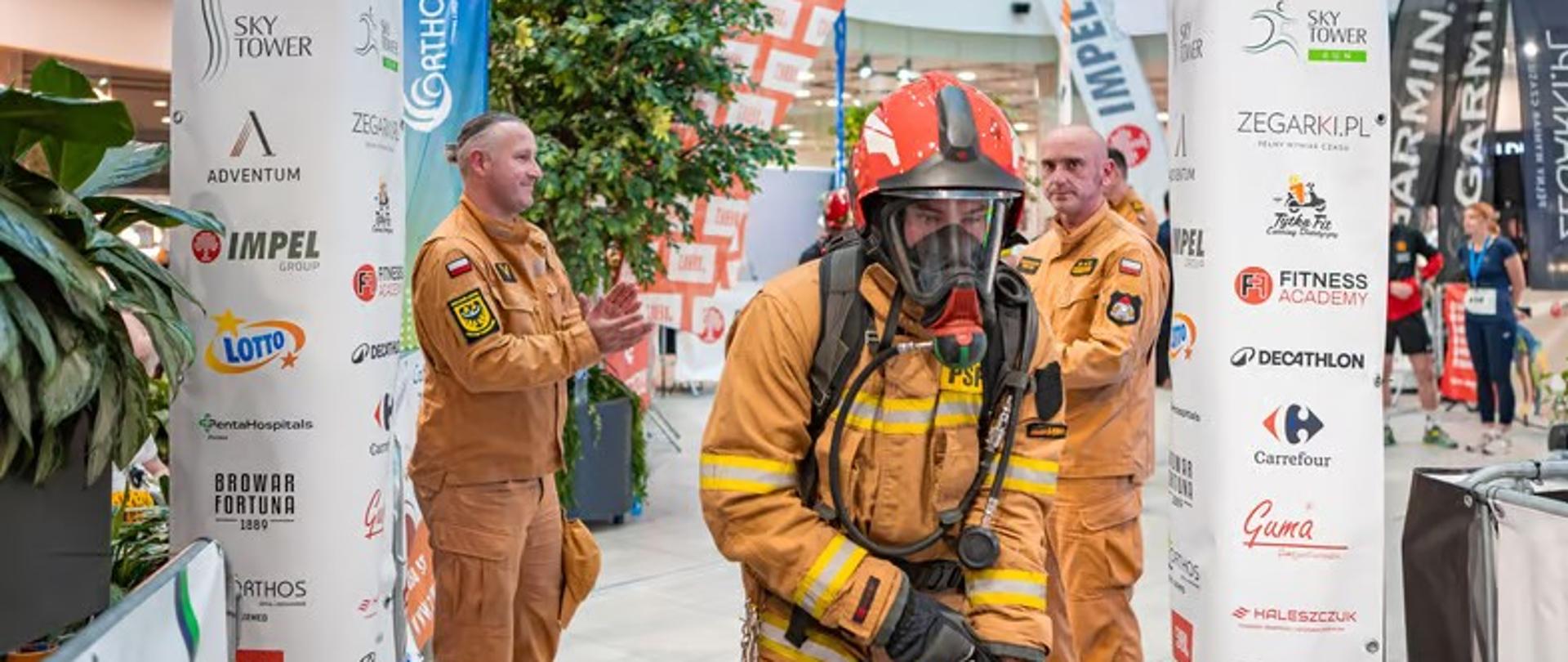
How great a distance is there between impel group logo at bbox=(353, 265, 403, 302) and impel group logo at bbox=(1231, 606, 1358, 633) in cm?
228

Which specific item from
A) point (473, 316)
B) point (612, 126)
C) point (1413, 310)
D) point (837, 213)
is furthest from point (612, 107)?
point (1413, 310)

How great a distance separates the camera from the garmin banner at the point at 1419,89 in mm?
6891

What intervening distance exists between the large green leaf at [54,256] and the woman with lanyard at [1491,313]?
9875 millimetres

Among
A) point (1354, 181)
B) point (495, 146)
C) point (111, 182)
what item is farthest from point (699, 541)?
point (111, 182)

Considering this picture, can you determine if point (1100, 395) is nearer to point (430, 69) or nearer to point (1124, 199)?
point (1124, 199)

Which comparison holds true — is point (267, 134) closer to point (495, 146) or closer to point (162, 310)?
point (162, 310)

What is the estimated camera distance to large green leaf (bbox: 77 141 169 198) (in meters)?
2.51

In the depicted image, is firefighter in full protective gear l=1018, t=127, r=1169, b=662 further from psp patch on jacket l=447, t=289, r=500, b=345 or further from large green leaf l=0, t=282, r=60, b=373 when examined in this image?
large green leaf l=0, t=282, r=60, b=373

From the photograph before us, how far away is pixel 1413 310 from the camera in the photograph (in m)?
10.7

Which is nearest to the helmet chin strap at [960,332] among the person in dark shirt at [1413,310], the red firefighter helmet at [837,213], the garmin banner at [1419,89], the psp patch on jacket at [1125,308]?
the psp patch on jacket at [1125,308]

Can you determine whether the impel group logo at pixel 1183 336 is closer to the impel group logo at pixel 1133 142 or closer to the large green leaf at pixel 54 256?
the large green leaf at pixel 54 256

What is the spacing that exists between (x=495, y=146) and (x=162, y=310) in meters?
1.60

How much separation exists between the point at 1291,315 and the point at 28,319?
9.38ft

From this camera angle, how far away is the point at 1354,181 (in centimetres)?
369
